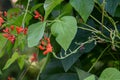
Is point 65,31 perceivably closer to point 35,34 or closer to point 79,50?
point 35,34

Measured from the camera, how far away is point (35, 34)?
0.91m

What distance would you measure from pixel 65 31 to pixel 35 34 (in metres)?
0.07

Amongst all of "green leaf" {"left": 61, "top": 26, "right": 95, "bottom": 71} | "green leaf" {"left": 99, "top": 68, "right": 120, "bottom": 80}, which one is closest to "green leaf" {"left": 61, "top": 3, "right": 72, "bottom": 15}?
"green leaf" {"left": 61, "top": 26, "right": 95, "bottom": 71}

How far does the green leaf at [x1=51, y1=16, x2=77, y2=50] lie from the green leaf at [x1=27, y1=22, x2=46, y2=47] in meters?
0.03

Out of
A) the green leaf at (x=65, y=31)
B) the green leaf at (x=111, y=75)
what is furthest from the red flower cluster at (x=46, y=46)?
the green leaf at (x=111, y=75)

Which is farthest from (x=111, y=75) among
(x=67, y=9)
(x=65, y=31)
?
(x=67, y=9)

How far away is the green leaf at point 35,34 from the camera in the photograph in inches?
34.8

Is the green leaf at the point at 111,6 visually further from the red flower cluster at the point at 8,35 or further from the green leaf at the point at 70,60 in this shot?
the red flower cluster at the point at 8,35

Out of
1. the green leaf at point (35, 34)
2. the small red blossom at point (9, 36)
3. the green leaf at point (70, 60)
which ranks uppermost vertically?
the green leaf at point (35, 34)

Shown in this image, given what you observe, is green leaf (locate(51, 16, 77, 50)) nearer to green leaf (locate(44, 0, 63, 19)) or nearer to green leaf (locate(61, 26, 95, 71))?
green leaf (locate(44, 0, 63, 19))

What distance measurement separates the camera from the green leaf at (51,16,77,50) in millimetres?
888

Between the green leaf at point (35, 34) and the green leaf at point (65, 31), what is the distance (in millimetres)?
29

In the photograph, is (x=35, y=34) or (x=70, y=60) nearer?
(x=35, y=34)

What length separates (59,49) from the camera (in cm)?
112
